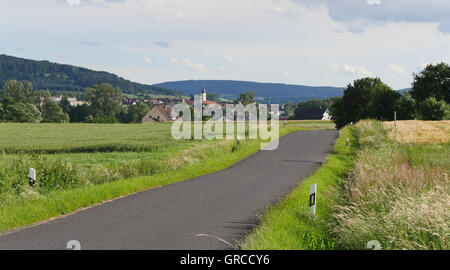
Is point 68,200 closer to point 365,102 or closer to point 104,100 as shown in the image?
point 365,102

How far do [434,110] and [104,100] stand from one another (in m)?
110

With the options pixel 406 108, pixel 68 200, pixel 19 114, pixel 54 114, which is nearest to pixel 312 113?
pixel 54 114

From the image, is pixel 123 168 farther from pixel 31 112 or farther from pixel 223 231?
pixel 31 112

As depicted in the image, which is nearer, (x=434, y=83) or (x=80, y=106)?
(x=434, y=83)

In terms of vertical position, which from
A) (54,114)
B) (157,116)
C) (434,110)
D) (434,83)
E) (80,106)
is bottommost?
(157,116)

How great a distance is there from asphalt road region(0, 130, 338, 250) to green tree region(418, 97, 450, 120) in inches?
1807

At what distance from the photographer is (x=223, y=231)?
9.40 metres

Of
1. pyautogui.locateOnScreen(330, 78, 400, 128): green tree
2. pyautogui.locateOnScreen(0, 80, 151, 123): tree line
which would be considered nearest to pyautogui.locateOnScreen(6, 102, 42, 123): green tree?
pyautogui.locateOnScreen(0, 80, 151, 123): tree line

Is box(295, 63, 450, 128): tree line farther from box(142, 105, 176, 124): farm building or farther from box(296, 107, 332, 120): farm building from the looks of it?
box(296, 107, 332, 120): farm building

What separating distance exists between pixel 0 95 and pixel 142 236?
14269cm

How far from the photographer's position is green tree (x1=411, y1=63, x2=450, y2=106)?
222 ft

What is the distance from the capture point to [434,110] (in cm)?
5691

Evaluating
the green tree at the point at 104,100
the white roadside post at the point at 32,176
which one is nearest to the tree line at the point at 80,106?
the green tree at the point at 104,100
